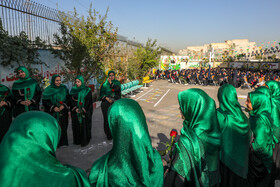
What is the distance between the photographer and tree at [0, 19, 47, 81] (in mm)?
5605

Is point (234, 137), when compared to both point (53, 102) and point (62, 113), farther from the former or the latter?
point (53, 102)

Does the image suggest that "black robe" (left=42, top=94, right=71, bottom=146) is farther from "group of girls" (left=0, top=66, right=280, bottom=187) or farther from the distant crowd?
the distant crowd

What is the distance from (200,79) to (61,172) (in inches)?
765

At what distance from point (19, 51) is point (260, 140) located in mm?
6541

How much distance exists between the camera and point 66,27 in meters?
7.95

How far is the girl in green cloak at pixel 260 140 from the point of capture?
9.25ft

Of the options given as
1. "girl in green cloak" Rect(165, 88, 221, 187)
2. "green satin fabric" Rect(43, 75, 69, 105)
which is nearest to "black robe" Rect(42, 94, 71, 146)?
"green satin fabric" Rect(43, 75, 69, 105)

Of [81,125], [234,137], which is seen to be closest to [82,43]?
[81,125]

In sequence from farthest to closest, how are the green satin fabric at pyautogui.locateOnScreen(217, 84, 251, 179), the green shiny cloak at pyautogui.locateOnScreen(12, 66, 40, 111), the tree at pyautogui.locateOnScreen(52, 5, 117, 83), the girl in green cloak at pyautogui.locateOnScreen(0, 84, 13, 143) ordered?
the tree at pyautogui.locateOnScreen(52, 5, 117, 83) < the green shiny cloak at pyautogui.locateOnScreen(12, 66, 40, 111) < the girl in green cloak at pyautogui.locateOnScreen(0, 84, 13, 143) < the green satin fabric at pyautogui.locateOnScreen(217, 84, 251, 179)

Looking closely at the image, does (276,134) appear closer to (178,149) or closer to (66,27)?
(178,149)

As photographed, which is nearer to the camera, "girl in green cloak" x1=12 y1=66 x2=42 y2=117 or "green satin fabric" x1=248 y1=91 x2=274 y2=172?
"green satin fabric" x1=248 y1=91 x2=274 y2=172

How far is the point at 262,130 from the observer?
9.18 ft

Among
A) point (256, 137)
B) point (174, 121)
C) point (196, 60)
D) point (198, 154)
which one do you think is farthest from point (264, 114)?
point (196, 60)

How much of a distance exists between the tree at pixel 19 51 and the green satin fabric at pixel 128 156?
5.72 metres
